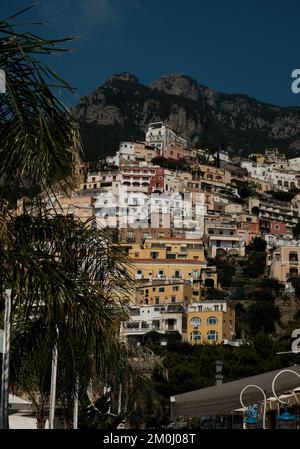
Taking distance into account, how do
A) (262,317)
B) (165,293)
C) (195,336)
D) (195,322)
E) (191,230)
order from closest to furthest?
(195,336), (195,322), (262,317), (165,293), (191,230)

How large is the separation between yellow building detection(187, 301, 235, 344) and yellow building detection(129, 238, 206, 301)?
10137 mm

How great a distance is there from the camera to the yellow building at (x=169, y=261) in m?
97.3

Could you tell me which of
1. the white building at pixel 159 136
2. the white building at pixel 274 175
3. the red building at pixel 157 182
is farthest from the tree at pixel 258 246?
the white building at pixel 159 136

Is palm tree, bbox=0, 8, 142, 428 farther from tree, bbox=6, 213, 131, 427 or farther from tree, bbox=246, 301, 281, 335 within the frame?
tree, bbox=246, 301, 281, 335

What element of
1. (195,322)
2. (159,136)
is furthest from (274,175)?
(195,322)

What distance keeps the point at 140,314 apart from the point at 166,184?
42.5m

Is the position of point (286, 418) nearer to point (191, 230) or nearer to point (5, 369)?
point (5, 369)

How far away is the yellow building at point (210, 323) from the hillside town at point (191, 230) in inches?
3.8

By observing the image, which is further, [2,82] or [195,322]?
[195,322]

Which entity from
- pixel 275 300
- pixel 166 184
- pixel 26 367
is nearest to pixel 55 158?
pixel 26 367

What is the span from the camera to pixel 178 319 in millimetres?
82000

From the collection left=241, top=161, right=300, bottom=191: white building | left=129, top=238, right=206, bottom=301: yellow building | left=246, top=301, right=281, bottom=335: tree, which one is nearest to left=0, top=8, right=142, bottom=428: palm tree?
left=246, top=301, right=281, bottom=335: tree

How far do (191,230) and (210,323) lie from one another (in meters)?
30.6

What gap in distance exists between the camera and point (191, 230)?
111500 millimetres
